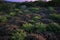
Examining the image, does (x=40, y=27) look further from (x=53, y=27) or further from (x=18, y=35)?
(x=18, y=35)

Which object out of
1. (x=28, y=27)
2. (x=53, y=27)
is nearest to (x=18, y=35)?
(x=28, y=27)

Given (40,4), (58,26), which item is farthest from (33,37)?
(40,4)

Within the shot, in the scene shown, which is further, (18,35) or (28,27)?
(28,27)

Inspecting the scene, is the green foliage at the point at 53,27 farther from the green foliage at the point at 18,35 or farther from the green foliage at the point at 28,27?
the green foliage at the point at 18,35

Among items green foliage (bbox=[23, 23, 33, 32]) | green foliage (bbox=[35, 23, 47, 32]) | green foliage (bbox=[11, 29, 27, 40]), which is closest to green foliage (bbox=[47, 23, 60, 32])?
green foliage (bbox=[35, 23, 47, 32])

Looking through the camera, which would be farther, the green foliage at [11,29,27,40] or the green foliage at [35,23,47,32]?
the green foliage at [35,23,47,32]

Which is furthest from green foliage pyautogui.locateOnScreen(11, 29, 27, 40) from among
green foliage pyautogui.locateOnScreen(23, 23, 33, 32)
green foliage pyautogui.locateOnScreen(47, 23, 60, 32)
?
green foliage pyautogui.locateOnScreen(47, 23, 60, 32)

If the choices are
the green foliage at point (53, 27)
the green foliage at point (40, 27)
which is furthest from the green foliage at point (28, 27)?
the green foliage at point (53, 27)

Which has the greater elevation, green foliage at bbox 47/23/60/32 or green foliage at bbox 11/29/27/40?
green foliage at bbox 11/29/27/40

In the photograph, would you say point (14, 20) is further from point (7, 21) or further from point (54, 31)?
point (54, 31)

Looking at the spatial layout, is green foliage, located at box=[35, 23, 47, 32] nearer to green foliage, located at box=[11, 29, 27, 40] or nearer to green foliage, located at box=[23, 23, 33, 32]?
green foliage, located at box=[23, 23, 33, 32]

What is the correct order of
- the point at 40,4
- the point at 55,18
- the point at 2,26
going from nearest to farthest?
the point at 2,26
the point at 55,18
the point at 40,4
